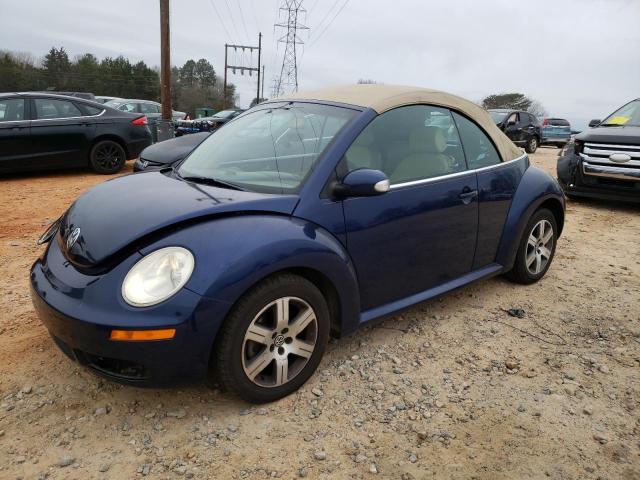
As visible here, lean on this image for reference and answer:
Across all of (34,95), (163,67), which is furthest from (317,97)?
(163,67)

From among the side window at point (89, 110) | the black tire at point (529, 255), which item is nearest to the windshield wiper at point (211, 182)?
the black tire at point (529, 255)

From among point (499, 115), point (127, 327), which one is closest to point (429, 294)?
point (127, 327)

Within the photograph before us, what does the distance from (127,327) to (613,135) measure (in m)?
7.31

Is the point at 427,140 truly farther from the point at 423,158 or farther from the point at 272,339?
the point at 272,339

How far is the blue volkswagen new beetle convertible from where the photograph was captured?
2.09 metres

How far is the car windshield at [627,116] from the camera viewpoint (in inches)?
293

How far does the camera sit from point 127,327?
78.7 inches

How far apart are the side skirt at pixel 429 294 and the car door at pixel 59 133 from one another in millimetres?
7607

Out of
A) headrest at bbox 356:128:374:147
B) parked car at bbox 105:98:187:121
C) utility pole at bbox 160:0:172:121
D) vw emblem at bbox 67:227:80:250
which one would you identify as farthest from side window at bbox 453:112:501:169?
parked car at bbox 105:98:187:121

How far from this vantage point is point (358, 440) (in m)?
2.24

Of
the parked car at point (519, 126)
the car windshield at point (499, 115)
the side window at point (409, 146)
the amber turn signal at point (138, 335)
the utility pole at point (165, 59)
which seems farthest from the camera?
the parked car at point (519, 126)

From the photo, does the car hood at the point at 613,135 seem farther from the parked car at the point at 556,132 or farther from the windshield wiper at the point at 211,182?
the parked car at the point at 556,132

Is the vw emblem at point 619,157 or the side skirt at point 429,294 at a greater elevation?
the vw emblem at point 619,157

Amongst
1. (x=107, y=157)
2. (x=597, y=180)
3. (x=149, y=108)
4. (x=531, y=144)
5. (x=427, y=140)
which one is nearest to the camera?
(x=427, y=140)
